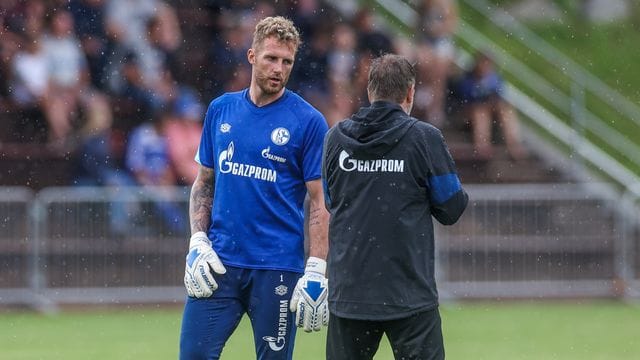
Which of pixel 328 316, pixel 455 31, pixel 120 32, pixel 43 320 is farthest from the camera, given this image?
pixel 455 31

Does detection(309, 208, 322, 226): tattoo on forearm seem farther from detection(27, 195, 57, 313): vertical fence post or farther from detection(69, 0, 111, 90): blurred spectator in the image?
detection(69, 0, 111, 90): blurred spectator

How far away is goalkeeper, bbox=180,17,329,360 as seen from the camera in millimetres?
7692

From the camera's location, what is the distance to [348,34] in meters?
18.9

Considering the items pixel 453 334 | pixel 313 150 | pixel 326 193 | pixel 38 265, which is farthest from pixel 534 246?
pixel 326 193

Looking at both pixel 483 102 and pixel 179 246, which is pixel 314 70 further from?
pixel 179 246

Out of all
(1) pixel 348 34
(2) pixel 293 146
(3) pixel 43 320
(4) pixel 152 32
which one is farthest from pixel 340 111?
(2) pixel 293 146

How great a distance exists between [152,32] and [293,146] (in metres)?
11.3

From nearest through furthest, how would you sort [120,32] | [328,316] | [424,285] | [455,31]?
[424,285]
[328,316]
[120,32]
[455,31]

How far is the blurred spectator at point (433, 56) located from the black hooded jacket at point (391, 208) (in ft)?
39.4

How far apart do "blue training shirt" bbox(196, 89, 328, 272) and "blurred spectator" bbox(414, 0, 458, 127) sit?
11243mm

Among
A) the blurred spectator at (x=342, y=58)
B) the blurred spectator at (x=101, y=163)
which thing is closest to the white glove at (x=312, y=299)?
the blurred spectator at (x=101, y=163)

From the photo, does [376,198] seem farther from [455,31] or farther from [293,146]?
[455,31]

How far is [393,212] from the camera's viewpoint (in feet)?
22.7

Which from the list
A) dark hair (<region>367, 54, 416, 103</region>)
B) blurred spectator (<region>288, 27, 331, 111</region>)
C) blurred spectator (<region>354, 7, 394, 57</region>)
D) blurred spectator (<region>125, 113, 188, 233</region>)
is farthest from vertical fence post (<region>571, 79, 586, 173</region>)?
dark hair (<region>367, 54, 416, 103</region>)
